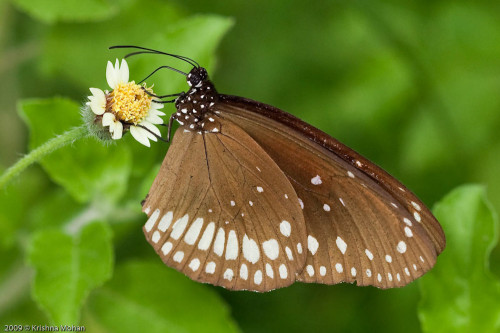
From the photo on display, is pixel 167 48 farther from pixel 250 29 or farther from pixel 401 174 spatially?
pixel 401 174

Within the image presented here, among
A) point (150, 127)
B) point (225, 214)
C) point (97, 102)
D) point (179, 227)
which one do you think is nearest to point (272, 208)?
point (225, 214)

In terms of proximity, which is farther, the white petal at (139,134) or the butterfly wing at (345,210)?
the white petal at (139,134)

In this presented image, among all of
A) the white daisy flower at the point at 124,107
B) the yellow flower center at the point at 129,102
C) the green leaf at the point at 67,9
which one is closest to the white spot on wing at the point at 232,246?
the white daisy flower at the point at 124,107

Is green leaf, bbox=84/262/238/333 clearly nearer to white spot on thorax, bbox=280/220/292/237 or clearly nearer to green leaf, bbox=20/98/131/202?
green leaf, bbox=20/98/131/202

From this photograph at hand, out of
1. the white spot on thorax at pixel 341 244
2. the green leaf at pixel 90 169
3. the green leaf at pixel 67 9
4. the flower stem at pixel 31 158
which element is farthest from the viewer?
the green leaf at pixel 67 9

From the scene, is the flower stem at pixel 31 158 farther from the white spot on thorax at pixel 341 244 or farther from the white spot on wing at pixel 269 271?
the white spot on thorax at pixel 341 244

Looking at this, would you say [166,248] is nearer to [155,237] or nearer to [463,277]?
[155,237]

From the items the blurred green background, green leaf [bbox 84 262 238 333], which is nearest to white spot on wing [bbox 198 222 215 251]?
the blurred green background
